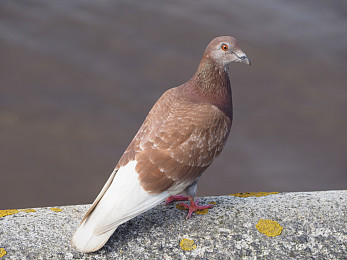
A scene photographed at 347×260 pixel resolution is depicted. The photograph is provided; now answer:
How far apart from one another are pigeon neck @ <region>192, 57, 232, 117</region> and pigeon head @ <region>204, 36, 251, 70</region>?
67mm

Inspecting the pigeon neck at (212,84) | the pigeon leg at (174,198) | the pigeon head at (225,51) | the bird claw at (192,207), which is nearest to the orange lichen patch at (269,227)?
the bird claw at (192,207)

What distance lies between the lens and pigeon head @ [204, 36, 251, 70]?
176 inches

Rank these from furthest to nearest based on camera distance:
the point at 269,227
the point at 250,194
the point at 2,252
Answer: the point at 250,194 < the point at 269,227 < the point at 2,252

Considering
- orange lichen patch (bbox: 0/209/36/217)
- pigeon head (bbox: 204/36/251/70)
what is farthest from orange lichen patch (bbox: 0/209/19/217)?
pigeon head (bbox: 204/36/251/70)

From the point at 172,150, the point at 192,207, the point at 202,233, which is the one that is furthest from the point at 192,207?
the point at 172,150

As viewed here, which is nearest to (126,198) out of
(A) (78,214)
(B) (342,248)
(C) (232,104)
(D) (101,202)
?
(D) (101,202)

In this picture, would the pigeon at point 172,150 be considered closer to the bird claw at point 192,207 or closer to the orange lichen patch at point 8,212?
the bird claw at point 192,207

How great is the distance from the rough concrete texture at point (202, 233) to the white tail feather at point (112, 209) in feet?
0.40

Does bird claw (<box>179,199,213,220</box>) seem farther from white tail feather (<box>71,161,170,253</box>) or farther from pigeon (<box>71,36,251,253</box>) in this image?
white tail feather (<box>71,161,170,253</box>)

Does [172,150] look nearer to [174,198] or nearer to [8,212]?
[174,198]

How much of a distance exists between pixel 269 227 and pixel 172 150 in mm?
1103

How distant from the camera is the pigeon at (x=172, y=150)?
12.8 feet

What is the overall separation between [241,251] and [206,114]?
47.9 inches

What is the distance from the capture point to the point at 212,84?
4555mm
